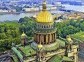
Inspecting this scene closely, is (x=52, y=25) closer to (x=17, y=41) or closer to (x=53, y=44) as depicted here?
(x=53, y=44)

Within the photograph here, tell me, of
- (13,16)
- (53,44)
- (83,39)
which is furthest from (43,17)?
(13,16)

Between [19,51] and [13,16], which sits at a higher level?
[19,51]

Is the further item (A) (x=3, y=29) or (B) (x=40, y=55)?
(A) (x=3, y=29)

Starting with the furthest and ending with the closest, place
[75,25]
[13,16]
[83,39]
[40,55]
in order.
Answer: [13,16] < [75,25] < [83,39] < [40,55]

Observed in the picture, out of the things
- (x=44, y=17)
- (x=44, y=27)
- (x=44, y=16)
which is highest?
(x=44, y=16)

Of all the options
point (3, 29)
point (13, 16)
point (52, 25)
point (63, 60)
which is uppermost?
point (52, 25)

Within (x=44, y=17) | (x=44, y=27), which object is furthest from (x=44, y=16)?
(x=44, y=27)

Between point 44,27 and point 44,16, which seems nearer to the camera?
point 44,16

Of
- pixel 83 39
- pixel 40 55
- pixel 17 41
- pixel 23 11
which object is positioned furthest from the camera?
pixel 23 11

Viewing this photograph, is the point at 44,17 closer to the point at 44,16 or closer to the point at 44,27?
the point at 44,16

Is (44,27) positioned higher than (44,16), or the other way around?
(44,16)

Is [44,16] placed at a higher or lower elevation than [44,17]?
higher
